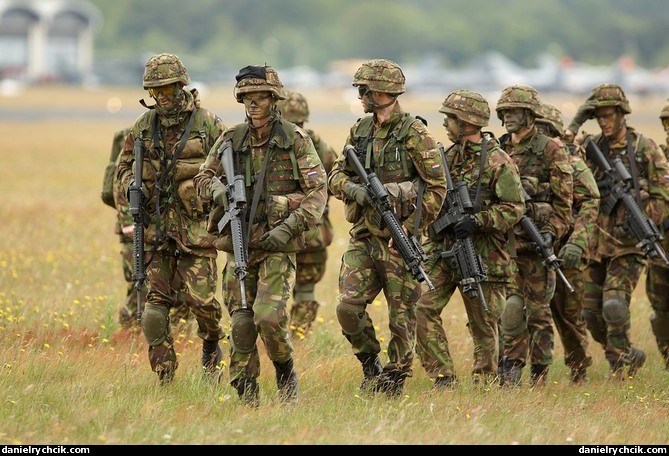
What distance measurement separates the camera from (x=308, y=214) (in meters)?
7.96

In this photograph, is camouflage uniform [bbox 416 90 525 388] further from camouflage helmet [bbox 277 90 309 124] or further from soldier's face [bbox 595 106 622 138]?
camouflage helmet [bbox 277 90 309 124]

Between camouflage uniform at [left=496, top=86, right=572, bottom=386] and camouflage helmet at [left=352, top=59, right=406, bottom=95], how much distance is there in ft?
4.40

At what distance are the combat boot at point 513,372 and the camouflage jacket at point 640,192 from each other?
1.58 metres

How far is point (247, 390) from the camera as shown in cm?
807

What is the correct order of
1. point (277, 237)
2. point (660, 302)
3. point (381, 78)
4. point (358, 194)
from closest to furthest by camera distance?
1. point (277, 237)
2. point (358, 194)
3. point (381, 78)
4. point (660, 302)

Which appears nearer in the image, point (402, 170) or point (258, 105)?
→ point (258, 105)

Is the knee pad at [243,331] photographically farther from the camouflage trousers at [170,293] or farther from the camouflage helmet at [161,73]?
the camouflage helmet at [161,73]

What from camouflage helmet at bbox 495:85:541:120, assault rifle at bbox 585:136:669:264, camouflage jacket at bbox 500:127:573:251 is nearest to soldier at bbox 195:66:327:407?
camouflage helmet at bbox 495:85:541:120

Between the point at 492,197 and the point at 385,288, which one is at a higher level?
the point at 492,197

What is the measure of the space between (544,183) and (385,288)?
6.25ft

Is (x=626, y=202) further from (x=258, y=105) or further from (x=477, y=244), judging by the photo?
(x=258, y=105)

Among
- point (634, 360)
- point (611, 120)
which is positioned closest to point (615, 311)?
point (634, 360)
